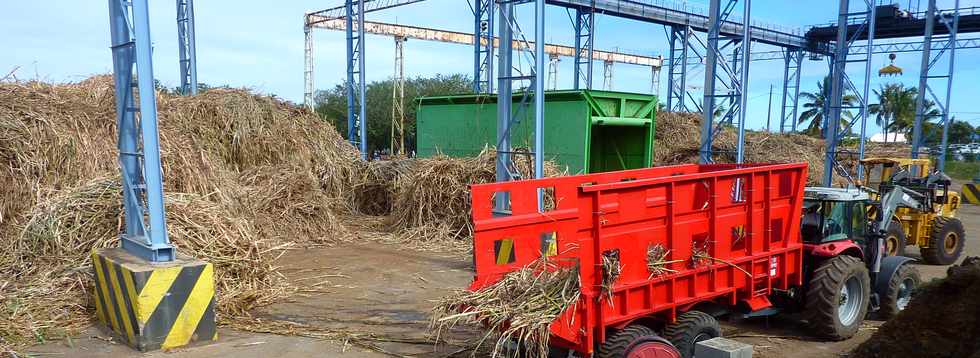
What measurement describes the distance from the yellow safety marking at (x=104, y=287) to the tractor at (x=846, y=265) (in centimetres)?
704

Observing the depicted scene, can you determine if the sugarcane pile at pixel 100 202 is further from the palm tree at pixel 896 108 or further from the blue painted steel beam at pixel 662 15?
the palm tree at pixel 896 108

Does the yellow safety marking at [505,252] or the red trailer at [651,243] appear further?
the yellow safety marking at [505,252]

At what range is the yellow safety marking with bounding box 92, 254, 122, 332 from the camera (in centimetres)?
608

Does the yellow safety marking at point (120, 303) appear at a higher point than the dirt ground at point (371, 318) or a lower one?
higher

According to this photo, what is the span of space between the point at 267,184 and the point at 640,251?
30.8 feet

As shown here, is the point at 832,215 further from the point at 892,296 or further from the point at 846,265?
the point at 892,296

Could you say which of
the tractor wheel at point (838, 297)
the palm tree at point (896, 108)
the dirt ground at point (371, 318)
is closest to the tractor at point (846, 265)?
the tractor wheel at point (838, 297)

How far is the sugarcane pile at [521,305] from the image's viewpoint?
173 inches

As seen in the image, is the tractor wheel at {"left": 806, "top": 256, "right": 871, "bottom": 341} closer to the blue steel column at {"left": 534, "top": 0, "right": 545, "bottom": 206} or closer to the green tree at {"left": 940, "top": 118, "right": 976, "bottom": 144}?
the blue steel column at {"left": 534, "top": 0, "right": 545, "bottom": 206}

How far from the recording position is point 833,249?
6.80 metres

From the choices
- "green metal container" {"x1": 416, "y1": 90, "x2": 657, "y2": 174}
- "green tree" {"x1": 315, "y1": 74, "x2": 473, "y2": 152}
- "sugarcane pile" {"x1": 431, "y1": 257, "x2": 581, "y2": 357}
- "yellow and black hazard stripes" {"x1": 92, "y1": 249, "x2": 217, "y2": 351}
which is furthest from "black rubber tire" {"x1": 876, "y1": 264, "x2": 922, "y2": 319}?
"green tree" {"x1": 315, "y1": 74, "x2": 473, "y2": 152}

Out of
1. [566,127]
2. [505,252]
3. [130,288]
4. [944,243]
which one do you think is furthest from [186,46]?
[944,243]

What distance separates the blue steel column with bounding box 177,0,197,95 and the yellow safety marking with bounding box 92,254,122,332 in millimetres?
11179

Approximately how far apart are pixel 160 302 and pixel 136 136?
175 cm
